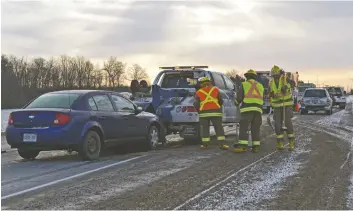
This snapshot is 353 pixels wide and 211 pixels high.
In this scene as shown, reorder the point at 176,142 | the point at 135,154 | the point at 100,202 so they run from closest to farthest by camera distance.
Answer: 1. the point at 100,202
2. the point at 135,154
3. the point at 176,142

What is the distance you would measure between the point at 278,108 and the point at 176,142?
3661mm

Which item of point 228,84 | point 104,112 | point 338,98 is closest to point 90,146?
point 104,112

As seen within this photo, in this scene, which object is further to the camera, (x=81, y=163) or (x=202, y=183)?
(x=81, y=163)

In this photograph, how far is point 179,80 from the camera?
1345cm

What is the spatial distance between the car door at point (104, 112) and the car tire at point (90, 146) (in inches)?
12.1

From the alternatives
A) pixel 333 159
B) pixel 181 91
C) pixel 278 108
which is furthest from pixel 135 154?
pixel 333 159

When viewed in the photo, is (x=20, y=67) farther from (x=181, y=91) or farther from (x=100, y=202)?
(x=100, y=202)

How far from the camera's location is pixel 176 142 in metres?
14.0

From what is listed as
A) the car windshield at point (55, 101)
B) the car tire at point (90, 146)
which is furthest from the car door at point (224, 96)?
the car windshield at point (55, 101)

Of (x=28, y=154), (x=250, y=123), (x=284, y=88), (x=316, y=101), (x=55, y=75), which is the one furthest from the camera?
(x=55, y=75)

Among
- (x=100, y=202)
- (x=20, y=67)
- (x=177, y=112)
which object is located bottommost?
(x=100, y=202)

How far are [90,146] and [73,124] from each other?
701 millimetres

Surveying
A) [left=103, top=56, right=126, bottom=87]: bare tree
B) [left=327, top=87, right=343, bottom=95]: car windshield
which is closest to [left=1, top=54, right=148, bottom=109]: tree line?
[left=103, top=56, right=126, bottom=87]: bare tree

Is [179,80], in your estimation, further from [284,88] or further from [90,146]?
[90,146]
